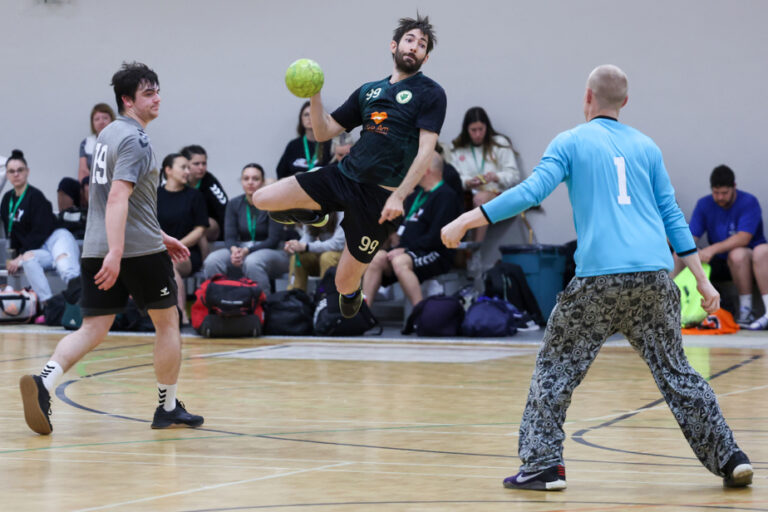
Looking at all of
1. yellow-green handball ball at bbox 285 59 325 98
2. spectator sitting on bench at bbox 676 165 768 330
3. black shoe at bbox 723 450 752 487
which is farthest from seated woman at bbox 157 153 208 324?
black shoe at bbox 723 450 752 487

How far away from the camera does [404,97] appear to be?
6402mm

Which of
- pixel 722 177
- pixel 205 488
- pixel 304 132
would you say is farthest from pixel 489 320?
pixel 205 488

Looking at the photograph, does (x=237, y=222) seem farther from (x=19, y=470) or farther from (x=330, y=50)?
(x=19, y=470)

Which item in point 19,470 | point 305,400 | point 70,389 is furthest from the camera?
point 70,389

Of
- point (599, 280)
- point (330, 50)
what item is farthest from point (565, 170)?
point (330, 50)

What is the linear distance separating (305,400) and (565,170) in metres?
3.14

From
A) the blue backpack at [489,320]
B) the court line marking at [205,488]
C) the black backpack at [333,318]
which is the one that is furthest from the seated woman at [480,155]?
the court line marking at [205,488]

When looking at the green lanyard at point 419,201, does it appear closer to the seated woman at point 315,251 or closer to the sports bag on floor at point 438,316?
the seated woman at point 315,251

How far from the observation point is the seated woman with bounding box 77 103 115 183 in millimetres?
13859

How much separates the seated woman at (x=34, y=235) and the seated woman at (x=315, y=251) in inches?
111

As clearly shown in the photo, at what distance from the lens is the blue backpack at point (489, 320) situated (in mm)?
11133

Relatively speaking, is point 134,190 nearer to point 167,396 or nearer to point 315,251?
point 167,396

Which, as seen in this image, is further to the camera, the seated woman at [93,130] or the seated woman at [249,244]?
the seated woman at [93,130]

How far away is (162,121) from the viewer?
581 inches
